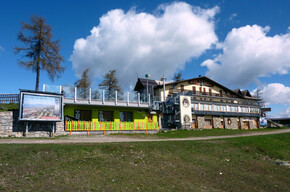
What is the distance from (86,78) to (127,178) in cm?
3525

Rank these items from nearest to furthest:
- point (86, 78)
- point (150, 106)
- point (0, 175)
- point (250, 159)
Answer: point (0, 175), point (250, 159), point (150, 106), point (86, 78)

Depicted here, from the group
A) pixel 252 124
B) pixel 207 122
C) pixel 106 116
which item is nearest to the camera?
pixel 106 116

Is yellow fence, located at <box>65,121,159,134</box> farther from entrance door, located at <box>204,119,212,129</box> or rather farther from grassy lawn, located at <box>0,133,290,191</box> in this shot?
entrance door, located at <box>204,119,212,129</box>

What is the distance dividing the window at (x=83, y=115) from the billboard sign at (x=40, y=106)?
19.7 ft

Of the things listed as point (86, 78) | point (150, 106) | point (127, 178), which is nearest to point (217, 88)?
point (150, 106)

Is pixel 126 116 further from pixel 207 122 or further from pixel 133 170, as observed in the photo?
pixel 133 170

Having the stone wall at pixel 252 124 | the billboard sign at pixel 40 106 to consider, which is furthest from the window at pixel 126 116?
the stone wall at pixel 252 124

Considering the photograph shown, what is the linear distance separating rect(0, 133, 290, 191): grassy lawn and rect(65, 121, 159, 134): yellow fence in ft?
38.2

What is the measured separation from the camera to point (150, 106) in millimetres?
30984

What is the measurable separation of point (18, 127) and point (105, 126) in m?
8.50

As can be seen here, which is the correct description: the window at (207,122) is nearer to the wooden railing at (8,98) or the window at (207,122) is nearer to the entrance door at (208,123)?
the entrance door at (208,123)

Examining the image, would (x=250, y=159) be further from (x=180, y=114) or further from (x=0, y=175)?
(x=180, y=114)

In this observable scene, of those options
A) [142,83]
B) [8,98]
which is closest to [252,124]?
[142,83]

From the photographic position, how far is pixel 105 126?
24.8 metres
